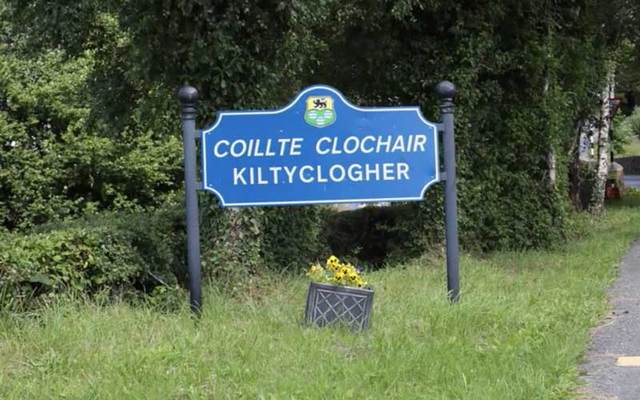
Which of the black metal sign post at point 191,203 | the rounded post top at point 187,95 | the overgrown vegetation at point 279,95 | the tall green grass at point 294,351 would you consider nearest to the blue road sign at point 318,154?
the black metal sign post at point 191,203

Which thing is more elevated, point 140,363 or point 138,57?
point 138,57

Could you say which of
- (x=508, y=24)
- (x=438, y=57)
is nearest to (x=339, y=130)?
(x=438, y=57)

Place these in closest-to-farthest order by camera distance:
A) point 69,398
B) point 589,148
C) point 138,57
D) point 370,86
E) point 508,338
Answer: point 69,398 → point 508,338 → point 138,57 → point 370,86 → point 589,148

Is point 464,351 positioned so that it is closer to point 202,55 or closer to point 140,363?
point 140,363

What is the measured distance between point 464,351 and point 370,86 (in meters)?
8.03

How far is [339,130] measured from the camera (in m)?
7.02

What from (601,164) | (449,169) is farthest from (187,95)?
(601,164)

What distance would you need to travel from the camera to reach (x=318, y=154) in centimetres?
700

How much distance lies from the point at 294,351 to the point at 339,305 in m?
0.76

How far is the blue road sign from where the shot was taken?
6918 millimetres

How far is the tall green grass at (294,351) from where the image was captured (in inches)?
199

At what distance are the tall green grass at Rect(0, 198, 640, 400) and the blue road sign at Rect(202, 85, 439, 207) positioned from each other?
100cm

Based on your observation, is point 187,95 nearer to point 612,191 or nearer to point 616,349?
point 616,349

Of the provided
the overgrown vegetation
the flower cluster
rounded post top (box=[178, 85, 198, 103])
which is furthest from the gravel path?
rounded post top (box=[178, 85, 198, 103])
